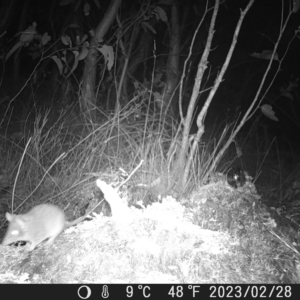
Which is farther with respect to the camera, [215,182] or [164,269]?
[215,182]

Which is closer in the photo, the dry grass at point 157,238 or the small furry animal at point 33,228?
the dry grass at point 157,238

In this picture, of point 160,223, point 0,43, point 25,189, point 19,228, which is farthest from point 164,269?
point 0,43

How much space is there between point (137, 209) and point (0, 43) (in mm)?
5421

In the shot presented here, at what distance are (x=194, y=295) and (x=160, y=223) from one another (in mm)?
610

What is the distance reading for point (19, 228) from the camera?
248 centimetres

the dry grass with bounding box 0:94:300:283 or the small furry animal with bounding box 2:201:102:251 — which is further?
the small furry animal with bounding box 2:201:102:251

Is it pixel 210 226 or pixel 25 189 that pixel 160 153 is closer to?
pixel 210 226

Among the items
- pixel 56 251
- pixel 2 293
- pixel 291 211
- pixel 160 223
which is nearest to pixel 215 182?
pixel 291 211

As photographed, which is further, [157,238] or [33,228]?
[33,228]

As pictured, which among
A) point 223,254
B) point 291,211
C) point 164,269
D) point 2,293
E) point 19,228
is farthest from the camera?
point 291,211

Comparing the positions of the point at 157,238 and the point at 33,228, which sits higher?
the point at 157,238

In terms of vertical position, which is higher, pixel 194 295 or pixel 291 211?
pixel 194 295

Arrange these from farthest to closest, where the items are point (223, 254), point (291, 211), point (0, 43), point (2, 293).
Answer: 1. point (0, 43)
2. point (291, 211)
3. point (223, 254)
4. point (2, 293)

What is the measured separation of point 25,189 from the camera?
3.16m
